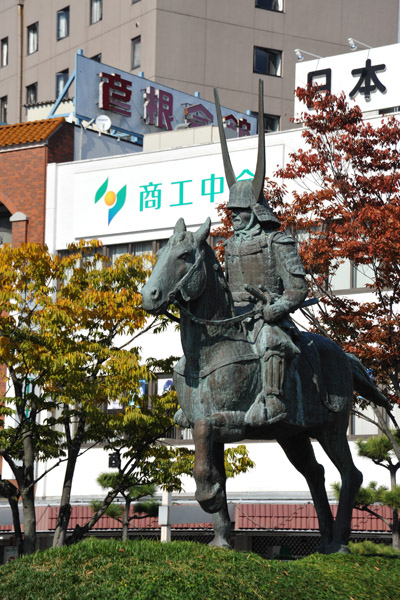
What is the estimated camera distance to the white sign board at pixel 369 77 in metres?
33.2

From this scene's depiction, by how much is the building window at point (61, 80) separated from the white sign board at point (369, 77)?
21.6 meters

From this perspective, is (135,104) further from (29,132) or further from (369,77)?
(369,77)

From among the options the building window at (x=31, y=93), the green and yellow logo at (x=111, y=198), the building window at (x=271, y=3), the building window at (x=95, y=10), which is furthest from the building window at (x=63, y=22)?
the green and yellow logo at (x=111, y=198)

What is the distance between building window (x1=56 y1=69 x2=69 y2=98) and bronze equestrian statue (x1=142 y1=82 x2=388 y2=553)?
43.5m

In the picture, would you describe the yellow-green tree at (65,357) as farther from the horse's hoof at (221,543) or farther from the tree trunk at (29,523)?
the horse's hoof at (221,543)

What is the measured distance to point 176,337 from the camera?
31.9 metres

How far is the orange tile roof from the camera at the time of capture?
35.3 meters

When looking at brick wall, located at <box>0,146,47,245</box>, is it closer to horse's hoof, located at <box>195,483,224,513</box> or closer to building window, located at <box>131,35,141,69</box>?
building window, located at <box>131,35,141,69</box>

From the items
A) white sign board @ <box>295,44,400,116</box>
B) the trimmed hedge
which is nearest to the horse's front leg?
the trimmed hedge

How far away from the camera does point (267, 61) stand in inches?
1977

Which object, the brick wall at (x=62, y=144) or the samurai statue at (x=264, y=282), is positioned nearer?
the samurai statue at (x=264, y=282)

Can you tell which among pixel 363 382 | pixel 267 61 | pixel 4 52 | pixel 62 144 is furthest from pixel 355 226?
pixel 4 52

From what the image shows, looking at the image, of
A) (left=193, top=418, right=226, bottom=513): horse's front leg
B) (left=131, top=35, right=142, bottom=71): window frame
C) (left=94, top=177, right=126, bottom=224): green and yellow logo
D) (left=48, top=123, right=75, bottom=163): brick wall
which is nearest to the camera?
(left=193, top=418, right=226, bottom=513): horse's front leg

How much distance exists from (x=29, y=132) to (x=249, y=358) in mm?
27169
